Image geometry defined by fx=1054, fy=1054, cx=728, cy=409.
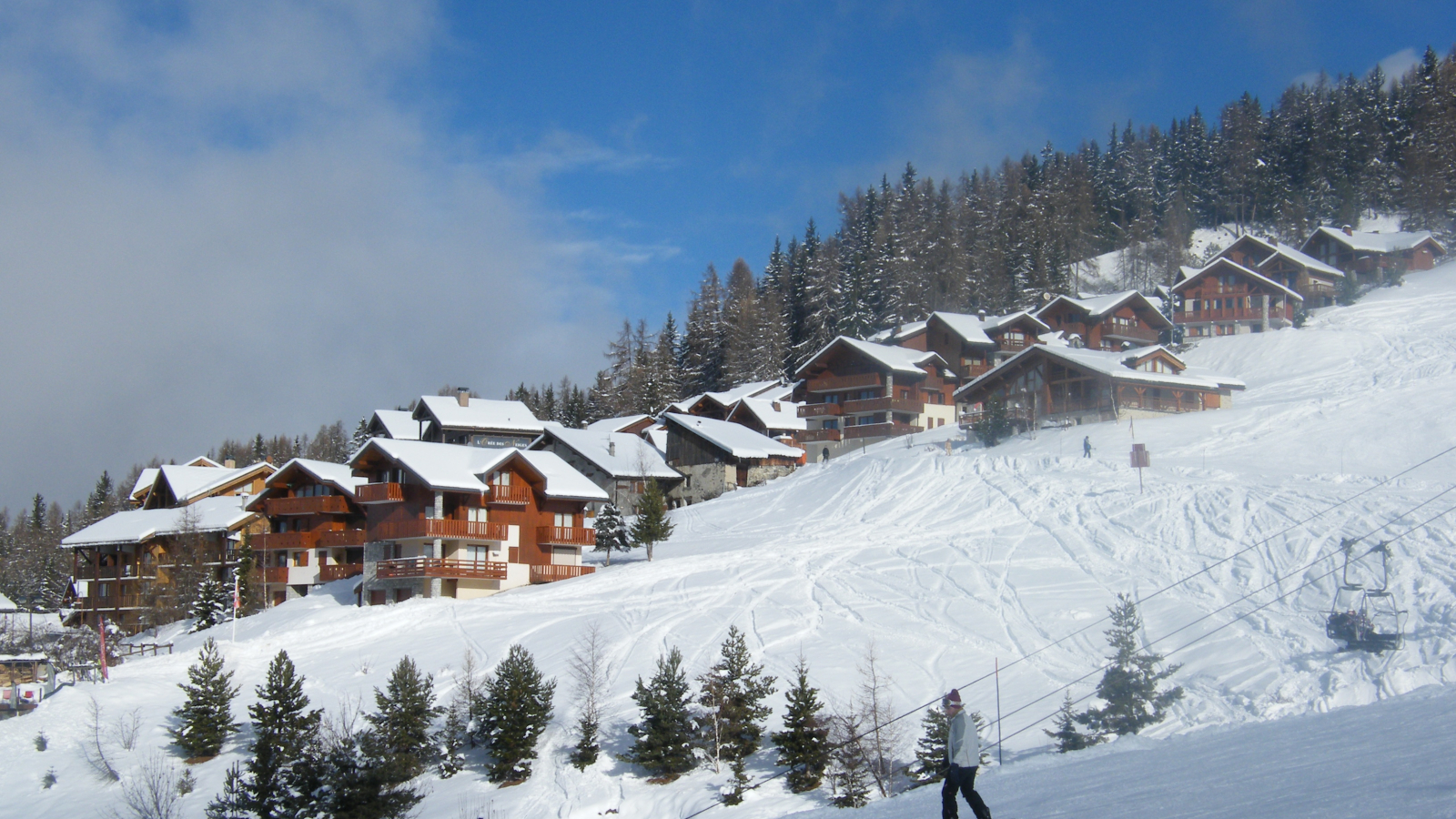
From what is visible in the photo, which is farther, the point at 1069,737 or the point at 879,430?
the point at 879,430

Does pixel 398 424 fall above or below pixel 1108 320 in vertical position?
below

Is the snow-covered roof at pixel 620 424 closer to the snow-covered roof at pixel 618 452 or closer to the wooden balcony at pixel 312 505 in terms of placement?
the snow-covered roof at pixel 618 452

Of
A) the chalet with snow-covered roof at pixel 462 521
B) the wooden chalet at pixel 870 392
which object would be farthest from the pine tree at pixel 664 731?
the wooden chalet at pixel 870 392

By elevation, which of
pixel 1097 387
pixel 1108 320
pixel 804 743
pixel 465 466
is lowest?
pixel 804 743

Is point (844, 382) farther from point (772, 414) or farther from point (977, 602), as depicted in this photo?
point (977, 602)

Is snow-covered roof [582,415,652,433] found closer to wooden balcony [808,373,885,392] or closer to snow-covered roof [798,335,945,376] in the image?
snow-covered roof [798,335,945,376]

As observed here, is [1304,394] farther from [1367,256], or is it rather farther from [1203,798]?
[1203,798]

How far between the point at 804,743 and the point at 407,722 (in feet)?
36.9

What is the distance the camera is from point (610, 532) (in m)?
51.3

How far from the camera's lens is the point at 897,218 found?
11738 cm

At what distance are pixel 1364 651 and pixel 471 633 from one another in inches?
1089

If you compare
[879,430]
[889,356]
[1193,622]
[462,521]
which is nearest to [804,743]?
[1193,622]

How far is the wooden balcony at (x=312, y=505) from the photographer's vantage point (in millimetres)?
56812

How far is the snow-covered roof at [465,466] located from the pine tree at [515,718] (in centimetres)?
1958
